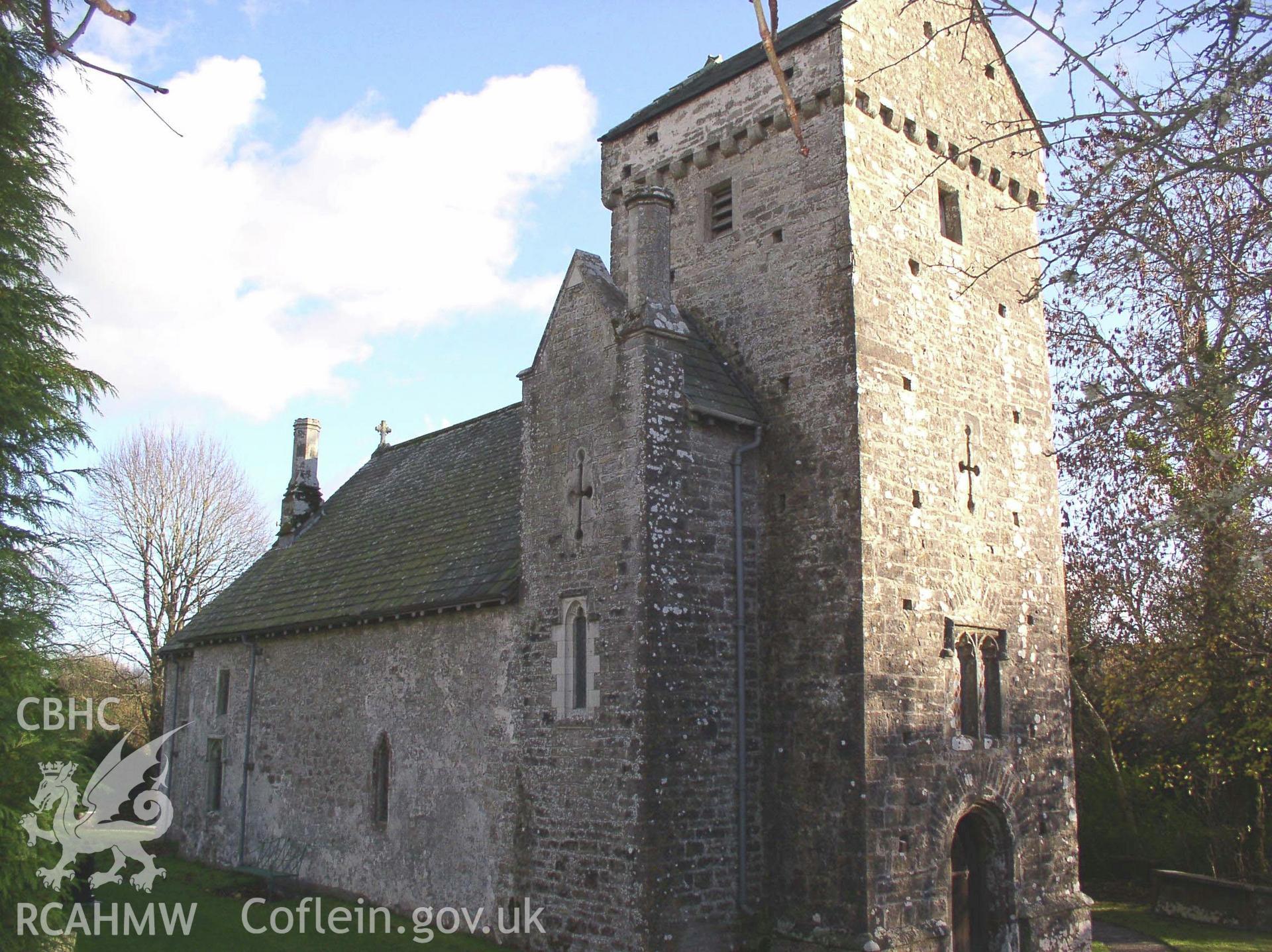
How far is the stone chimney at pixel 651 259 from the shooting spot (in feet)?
41.0

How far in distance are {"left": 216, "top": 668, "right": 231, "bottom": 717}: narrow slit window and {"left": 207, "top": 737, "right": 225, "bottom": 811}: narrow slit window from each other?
0.56 metres

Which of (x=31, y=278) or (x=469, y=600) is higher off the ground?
(x=31, y=278)

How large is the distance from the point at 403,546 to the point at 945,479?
376 inches

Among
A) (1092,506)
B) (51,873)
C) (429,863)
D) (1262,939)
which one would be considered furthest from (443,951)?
(1092,506)

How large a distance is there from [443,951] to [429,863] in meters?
2.00

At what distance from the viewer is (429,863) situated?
47.0ft

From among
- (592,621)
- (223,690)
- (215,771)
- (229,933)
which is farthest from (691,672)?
(215,771)

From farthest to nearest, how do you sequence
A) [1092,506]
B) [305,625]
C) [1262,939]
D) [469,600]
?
1. [1092,506]
2. [305,625]
3. [1262,939]
4. [469,600]

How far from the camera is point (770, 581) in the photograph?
1269 cm

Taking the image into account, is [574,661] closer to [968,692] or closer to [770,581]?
[770,581]

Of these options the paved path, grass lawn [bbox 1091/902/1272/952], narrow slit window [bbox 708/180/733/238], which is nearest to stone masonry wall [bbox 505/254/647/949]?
narrow slit window [bbox 708/180/733/238]

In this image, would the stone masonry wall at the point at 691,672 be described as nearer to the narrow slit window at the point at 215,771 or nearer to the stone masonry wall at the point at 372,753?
the stone masonry wall at the point at 372,753

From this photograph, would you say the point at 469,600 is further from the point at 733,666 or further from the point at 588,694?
the point at 733,666

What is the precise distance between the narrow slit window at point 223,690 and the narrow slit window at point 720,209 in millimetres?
13339
